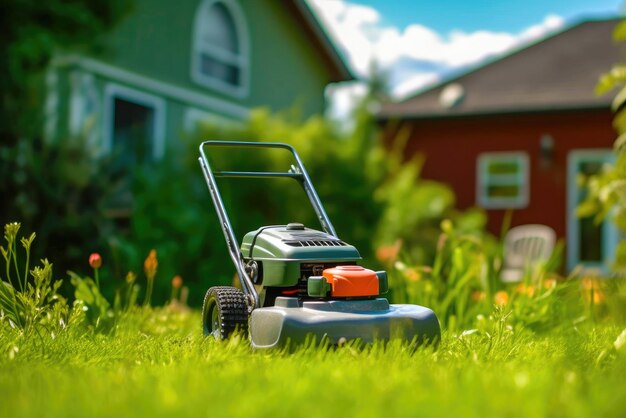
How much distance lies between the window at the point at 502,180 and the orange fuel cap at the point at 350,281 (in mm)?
14228

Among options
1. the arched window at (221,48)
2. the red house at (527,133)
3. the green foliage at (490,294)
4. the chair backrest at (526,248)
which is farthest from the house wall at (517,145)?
the green foliage at (490,294)

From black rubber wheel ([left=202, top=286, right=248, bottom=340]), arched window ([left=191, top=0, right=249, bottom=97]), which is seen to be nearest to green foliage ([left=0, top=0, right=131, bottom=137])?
black rubber wheel ([left=202, top=286, right=248, bottom=340])

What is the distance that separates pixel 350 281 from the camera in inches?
144

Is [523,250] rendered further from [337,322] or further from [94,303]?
[337,322]

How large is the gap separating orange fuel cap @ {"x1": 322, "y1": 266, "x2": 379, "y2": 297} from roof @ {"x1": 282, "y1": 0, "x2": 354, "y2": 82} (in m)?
12.2

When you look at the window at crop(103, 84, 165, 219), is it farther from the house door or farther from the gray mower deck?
the house door

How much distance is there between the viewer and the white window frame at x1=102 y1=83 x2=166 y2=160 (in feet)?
36.9

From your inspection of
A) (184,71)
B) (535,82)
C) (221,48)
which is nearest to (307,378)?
(184,71)

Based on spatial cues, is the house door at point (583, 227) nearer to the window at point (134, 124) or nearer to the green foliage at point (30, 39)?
the window at point (134, 124)

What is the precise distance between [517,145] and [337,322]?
48.3 ft

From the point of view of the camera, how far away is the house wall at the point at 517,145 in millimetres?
16984

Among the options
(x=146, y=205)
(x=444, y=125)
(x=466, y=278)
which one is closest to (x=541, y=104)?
(x=444, y=125)

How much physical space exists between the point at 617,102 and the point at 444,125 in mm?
13809

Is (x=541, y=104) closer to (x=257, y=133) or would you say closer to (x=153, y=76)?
(x=153, y=76)
